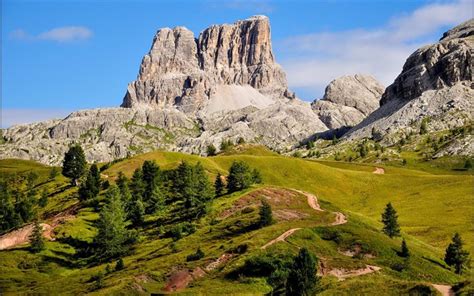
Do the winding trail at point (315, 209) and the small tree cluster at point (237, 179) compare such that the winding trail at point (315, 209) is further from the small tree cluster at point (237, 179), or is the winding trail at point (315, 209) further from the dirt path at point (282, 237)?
the small tree cluster at point (237, 179)

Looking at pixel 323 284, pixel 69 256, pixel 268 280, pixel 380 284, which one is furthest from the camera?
pixel 69 256

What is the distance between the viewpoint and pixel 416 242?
325 ft

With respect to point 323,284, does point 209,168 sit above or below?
above

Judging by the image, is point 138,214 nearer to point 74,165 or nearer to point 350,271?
point 74,165

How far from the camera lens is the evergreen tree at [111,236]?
10331cm

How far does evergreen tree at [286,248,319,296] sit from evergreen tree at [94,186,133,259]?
4818 cm

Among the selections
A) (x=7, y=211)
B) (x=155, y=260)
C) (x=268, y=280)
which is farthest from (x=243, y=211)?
(x=7, y=211)

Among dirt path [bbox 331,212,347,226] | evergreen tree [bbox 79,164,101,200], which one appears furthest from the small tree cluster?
evergreen tree [bbox 79,164,101,200]

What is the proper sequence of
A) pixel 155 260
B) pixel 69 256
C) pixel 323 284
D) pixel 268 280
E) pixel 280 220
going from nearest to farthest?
pixel 323 284, pixel 268 280, pixel 155 260, pixel 280 220, pixel 69 256

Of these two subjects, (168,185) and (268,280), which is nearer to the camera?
(268,280)

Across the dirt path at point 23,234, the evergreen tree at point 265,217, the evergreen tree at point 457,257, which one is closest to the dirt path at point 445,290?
the evergreen tree at point 457,257

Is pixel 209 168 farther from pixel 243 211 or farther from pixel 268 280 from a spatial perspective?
pixel 268 280

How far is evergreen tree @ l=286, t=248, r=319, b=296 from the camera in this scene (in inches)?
2464

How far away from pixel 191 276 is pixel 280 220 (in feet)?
82.7
